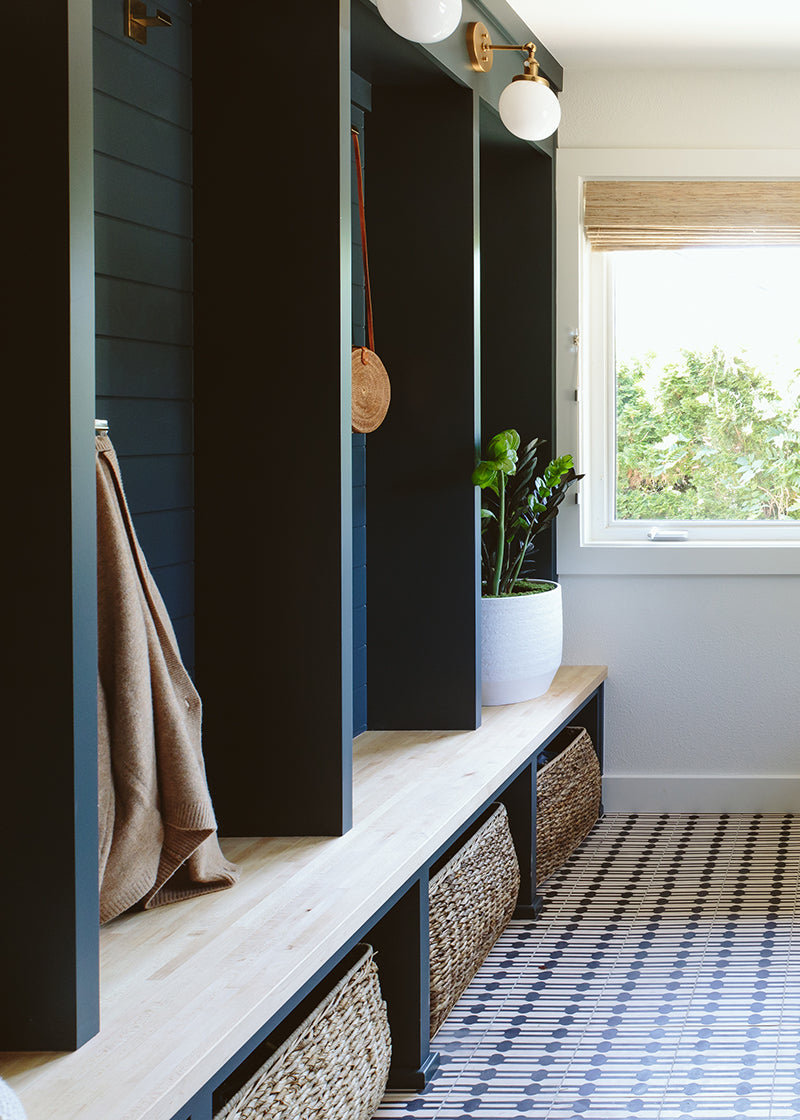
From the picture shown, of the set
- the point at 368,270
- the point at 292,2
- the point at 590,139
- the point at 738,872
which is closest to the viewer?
the point at 292,2

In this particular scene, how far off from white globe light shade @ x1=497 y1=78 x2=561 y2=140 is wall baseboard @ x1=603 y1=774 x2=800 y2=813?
2.15 metres

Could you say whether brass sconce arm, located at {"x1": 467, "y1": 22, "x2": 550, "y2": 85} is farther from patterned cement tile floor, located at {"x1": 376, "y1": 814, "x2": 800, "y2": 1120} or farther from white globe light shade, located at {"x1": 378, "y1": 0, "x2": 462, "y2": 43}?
patterned cement tile floor, located at {"x1": 376, "y1": 814, "x2": 800, "y2": 1120}

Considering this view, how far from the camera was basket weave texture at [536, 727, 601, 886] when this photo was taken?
11.6ft

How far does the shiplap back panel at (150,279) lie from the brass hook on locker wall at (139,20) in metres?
0.02

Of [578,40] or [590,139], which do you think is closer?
[578,40]

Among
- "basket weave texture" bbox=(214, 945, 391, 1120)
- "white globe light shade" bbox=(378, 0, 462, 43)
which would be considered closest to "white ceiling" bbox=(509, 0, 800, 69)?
"white globe light shade" bbox=(378, 0, 462, 43)

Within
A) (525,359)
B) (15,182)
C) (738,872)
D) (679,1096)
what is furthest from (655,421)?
(15,182)

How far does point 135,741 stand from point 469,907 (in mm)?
1114

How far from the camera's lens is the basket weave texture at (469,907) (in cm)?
262

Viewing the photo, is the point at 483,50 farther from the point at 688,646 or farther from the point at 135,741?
the point at 135,741

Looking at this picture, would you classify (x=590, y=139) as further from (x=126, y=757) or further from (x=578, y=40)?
(x=126, y=757)

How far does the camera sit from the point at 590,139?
13.8 feet

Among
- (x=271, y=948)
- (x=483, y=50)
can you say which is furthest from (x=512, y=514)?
(x=271, y=948)

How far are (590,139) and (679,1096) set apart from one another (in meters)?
2.97
